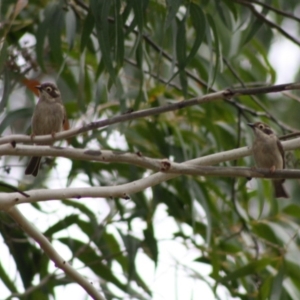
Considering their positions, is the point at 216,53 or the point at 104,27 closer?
the point at 104,27

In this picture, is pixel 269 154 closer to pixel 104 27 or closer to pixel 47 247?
pixel 104 27

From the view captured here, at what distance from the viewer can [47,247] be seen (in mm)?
3604

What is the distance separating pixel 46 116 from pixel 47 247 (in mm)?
1906

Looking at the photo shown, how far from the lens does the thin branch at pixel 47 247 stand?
3547 millimetres

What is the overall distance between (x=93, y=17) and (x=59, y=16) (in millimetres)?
795

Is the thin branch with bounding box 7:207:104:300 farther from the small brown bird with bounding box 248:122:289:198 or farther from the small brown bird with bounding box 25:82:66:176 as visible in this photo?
the small brown bird with bounding box 25:82:66:176

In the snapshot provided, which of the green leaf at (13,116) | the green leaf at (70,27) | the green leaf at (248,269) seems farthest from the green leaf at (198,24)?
the green leaf at (248,269)

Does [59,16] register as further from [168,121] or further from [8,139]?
[8,139]

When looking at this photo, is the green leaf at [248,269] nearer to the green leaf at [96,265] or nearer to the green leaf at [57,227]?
the green leaf at [96,265]

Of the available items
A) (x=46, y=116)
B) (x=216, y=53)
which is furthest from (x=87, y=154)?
(x=46, y=116)

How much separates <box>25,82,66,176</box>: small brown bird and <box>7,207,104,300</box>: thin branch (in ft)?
5.65

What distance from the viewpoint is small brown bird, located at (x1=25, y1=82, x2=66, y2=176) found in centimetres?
534

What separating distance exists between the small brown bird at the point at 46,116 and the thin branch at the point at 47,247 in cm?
172

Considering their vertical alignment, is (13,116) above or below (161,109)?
above
